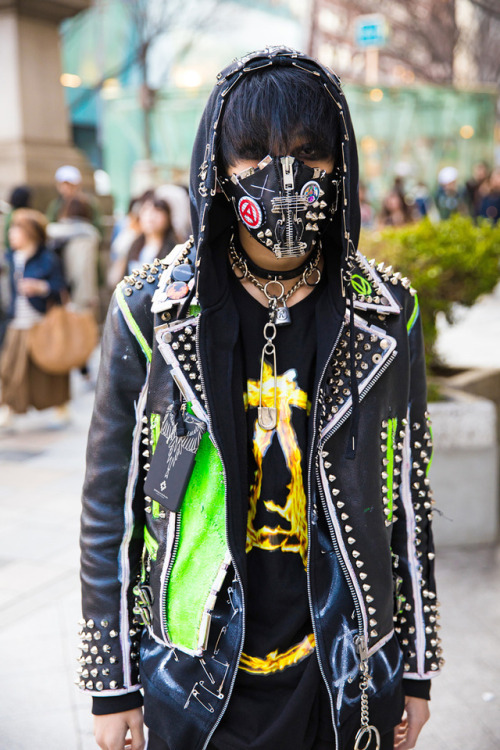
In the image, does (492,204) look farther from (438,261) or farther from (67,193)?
(438,261)

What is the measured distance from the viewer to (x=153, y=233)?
6.87 meters

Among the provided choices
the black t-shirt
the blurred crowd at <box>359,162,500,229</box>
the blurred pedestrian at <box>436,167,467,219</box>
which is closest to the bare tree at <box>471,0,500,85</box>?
the blurred crowd at <box>359,162,500,229</box>

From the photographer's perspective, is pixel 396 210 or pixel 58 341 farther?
pixel 396 210

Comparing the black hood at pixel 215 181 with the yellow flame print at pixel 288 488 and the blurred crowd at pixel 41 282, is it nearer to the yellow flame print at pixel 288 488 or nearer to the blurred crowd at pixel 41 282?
the yellow flame print at pixel 288 488

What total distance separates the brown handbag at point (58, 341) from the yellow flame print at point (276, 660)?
6.04m

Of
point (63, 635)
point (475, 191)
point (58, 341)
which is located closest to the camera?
point (63, 635)

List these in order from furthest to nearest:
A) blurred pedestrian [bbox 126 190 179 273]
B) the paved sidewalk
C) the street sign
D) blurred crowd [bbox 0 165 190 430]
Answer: the street sign → blurred crowd [bbox 0 165 190 430] → blurred pedestrian [bbox 126 190 179 273] → the paved sidewalk

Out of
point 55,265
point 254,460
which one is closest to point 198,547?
point 254,460

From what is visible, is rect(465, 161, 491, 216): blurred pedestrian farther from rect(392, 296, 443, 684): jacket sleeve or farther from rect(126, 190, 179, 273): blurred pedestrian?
rect(392, 296, 443, 684): jacket sleeve

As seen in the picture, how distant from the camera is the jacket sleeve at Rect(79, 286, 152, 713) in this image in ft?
5.55

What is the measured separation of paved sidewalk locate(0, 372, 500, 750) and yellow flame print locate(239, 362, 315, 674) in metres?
1.82

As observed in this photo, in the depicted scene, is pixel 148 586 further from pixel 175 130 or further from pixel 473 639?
pixel 175 130

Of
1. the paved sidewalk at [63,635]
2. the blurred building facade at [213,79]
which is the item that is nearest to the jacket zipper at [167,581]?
the paved sidewalk at [63,635]

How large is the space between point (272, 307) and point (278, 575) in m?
0.56
